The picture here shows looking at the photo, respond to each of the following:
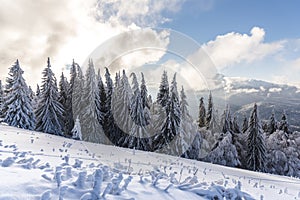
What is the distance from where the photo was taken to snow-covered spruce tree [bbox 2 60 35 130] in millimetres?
33438

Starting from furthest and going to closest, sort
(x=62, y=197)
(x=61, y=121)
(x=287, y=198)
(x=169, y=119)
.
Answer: (x=61, y=121)
(x=169, y=119)
(x=287, y=198)
(x=62, y=197)

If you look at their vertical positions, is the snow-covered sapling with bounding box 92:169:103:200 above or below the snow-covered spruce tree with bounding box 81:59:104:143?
below

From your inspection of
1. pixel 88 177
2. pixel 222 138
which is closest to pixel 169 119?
pixel 222 138

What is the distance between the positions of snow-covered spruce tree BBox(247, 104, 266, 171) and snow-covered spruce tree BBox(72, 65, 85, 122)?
2515 cm

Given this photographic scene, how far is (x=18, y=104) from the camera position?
33.8 metres

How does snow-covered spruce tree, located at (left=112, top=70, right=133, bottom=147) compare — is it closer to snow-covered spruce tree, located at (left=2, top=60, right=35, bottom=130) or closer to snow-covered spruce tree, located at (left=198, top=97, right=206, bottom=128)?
snow-covered spruce tree, located at (left=2, top=60, right=35, bottom=130)

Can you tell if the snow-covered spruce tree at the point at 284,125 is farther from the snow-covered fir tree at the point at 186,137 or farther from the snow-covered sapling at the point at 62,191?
the snow-covered sapling at the point at 62,191

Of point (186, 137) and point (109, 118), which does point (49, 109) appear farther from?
point (186, 137)

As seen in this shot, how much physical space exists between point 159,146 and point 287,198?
26055 mm

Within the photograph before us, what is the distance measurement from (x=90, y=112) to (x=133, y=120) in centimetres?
640

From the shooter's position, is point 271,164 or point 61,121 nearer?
point 61,121

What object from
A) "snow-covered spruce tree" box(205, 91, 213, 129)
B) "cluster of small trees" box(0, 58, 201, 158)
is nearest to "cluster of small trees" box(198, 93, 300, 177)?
"snow-covered spruce tree" box(205, 91, 213, 129)

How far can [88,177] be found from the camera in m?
6.11

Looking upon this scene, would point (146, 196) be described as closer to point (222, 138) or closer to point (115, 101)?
point (115, 101)
